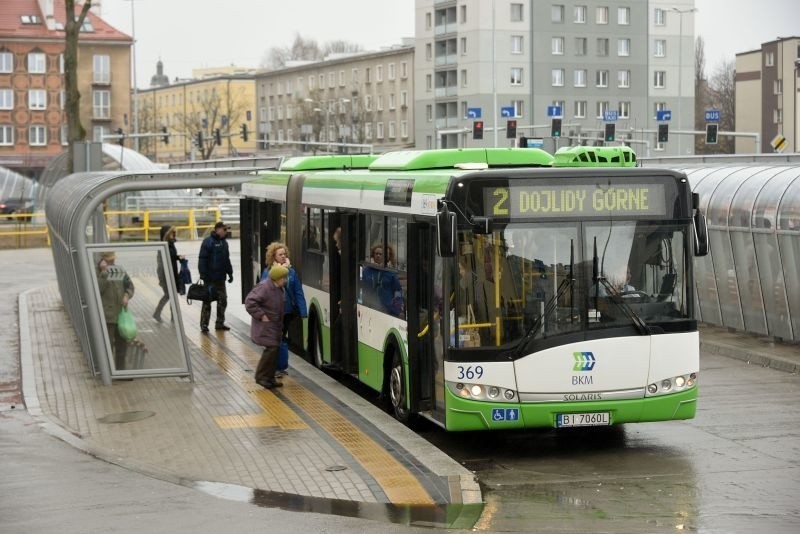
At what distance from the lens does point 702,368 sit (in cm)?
1884

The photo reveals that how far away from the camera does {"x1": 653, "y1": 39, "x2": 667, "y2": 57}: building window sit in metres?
109

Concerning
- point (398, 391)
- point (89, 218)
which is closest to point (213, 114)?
point (89, 218)

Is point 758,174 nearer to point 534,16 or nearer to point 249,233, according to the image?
point 249,233

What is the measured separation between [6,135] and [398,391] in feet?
317

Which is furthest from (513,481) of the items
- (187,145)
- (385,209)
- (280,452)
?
(187,145)

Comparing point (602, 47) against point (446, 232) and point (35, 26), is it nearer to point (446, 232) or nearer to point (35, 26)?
point (35, 26)

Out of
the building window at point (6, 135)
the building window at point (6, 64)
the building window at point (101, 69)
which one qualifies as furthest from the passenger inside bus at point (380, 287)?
the building window at point (101, 69)

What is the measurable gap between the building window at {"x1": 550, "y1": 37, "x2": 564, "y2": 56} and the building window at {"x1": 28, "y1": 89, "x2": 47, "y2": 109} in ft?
126

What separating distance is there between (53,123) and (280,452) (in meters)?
97.7

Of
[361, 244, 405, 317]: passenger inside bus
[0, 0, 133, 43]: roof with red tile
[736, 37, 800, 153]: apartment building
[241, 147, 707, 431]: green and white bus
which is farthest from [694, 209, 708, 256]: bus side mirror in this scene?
[0, 0, 133, 43]: roof with red tile

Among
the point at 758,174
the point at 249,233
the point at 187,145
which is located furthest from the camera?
the point at 187,145

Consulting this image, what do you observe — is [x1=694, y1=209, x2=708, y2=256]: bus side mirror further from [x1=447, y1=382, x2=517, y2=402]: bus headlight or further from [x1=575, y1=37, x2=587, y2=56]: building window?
[x1=575, y1=37, x2=587, y2=56]: building window

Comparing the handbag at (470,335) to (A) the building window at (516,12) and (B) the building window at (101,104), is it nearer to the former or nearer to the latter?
(A) the building window at (516,12)

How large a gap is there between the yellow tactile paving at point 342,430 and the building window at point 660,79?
9264cm
